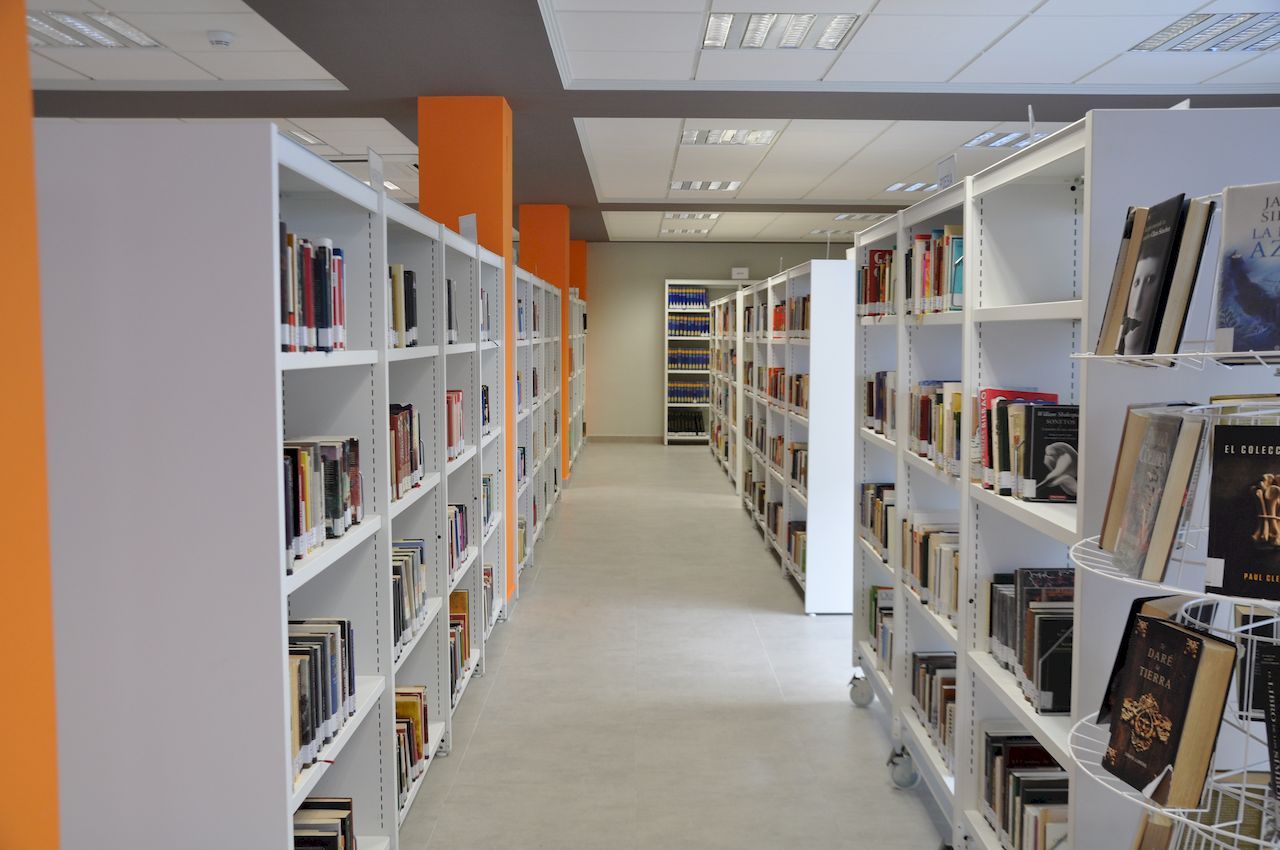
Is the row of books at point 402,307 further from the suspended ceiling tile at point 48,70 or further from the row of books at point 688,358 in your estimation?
the row of books at point 688,358

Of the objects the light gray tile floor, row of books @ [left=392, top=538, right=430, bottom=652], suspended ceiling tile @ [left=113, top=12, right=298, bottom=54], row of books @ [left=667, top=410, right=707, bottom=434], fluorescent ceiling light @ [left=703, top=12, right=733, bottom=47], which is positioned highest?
suspended ceiling tile @ [left=113, top=12, right=298, bottom=54]

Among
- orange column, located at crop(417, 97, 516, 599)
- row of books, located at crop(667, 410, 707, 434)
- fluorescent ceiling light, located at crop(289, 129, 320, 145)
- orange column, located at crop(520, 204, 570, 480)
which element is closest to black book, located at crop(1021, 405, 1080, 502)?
orange column, located at crop(417, 97, 516, 599)

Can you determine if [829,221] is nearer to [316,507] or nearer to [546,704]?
[546,704]

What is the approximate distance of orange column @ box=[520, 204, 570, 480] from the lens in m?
11.4

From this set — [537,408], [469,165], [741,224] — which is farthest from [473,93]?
[741,224]

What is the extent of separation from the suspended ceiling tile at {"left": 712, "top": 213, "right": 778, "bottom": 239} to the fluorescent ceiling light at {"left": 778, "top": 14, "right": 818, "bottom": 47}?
705cm

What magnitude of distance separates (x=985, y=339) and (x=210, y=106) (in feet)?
19.1

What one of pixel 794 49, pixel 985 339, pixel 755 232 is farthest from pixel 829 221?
pixel 985 339

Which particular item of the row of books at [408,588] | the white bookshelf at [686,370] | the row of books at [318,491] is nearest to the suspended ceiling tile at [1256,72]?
the row of books at [408,588]

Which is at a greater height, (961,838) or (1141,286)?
(1141,286)

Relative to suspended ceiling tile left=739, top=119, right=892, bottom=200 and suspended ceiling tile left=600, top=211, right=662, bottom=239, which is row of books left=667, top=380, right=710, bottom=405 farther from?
suspended ceiling tile left=739, top=119, right=892, bottom=200

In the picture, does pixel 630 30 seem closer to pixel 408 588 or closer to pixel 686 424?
pixel 408 588

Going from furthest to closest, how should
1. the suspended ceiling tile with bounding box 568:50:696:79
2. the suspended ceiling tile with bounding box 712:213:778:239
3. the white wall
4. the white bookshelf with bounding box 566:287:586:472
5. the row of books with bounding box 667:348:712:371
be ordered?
the white wall < the row of books with bounding box 667:348:712:371 < the suspended ceiling tile with bounding box 712:213:778:239 < the white bookshelf with bounding box 566:287:586:472 < the suspended ceiling tile with bounding box 568:50:696:79

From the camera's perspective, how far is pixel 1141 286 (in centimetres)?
177
